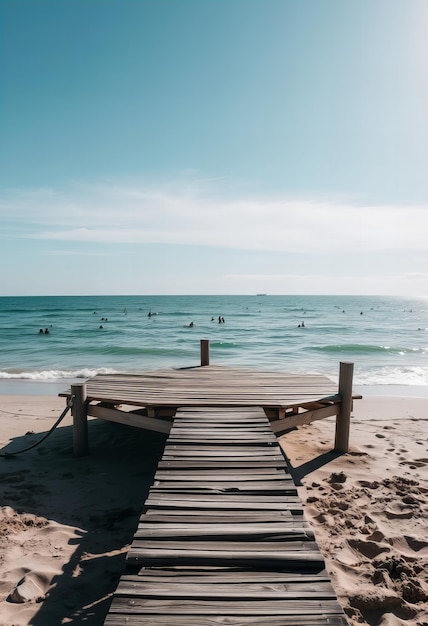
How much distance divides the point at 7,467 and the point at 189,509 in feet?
14.1

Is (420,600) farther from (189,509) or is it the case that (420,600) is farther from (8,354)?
(8,354)

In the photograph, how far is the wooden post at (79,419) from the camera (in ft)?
22.4

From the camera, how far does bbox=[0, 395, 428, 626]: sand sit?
366 cm

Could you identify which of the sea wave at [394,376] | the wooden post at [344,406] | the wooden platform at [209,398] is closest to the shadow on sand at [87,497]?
the wooden platform at [209,398]

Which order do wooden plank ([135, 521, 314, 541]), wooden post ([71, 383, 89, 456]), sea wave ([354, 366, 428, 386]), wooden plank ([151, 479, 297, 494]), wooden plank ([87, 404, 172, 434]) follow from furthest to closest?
1. sea wave ([354, 366, 428, 386])
2. wooden post ([71, 383, 89, 456])
3. wooden plank ([87, 404, 172, 434])
4. wooden plank ([151, 479, 297, 494])
5. wooden plank ([135, 521, 314, 541])

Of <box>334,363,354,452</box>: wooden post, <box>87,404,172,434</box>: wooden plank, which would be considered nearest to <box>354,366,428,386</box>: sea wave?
<box>334,363,354,452</box>: wooden post

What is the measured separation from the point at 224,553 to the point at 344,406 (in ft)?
15.1

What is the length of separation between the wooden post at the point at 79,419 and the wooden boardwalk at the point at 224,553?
2586mm

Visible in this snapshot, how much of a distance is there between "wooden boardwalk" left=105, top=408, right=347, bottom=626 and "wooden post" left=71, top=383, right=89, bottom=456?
2.59 metres

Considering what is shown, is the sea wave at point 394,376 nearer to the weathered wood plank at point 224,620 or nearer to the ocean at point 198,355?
the ocean at point 198,355

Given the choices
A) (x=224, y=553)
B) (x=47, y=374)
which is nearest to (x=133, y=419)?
(x=224, y=553)

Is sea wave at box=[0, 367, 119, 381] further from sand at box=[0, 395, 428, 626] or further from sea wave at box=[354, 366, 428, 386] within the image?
sea wave at box=[354, 366, 428, 386]

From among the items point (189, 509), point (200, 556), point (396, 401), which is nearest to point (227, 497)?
point (189, 509)

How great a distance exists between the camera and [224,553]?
301 centimetres
